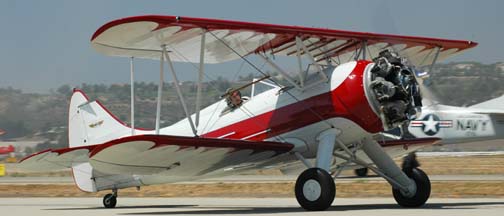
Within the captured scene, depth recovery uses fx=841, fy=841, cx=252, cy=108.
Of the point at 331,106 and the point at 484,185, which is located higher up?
the point at 331,106

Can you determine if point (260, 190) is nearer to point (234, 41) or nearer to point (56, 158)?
point (234, 41)

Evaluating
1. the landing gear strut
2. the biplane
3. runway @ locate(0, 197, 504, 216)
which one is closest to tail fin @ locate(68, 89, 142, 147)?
runway @ locate(0, 197, 504, 216)

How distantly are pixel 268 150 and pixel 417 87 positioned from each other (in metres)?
2.87

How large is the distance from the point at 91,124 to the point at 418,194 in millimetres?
7659

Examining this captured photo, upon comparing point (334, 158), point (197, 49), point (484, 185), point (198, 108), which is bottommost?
point (484, 185)

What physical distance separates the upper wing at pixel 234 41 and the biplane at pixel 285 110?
0.8 inches

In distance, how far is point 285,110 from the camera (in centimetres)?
1565

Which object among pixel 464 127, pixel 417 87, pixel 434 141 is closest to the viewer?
pixel 417 87

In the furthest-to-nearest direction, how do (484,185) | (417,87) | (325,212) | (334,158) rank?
(484,185), (334,158), (417,87), (325,212)

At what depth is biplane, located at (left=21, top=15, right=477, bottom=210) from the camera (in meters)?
14.3

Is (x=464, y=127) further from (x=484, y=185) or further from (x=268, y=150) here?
(x=268, y=150)

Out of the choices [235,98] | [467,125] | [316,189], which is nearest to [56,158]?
[235,98]

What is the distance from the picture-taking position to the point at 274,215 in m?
14.1

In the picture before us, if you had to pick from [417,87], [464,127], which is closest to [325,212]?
[417,87]
